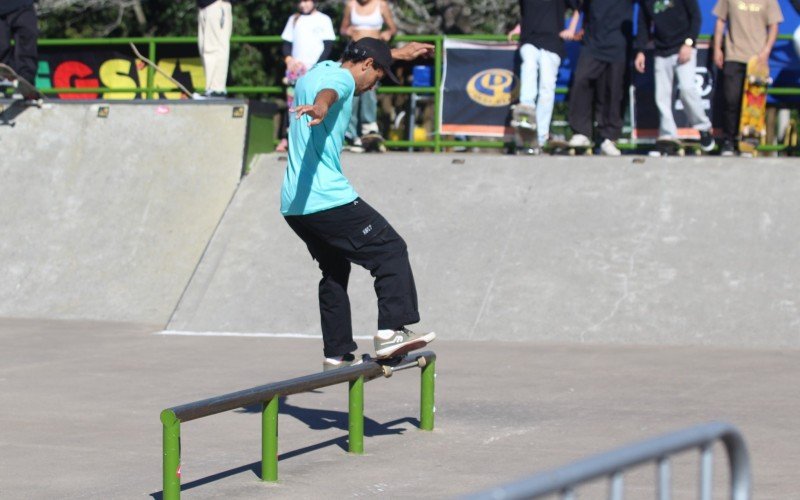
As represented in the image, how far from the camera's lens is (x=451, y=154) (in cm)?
1382

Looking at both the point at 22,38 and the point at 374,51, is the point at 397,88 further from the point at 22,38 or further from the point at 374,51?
the point at 374,51

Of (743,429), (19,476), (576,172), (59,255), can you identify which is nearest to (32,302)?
(59,255)

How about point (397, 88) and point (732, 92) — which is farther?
point (397, 88)

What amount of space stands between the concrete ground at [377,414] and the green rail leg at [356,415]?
0.09 metres

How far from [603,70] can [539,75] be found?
675mm

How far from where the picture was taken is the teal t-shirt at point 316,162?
6.58 metres

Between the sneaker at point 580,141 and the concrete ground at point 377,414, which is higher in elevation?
the sneaker at point 580,141

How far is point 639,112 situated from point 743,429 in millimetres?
7579

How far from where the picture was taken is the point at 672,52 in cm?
1324

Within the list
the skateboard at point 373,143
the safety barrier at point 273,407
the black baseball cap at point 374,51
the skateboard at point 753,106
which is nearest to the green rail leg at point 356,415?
the safety barrier at point 273,407

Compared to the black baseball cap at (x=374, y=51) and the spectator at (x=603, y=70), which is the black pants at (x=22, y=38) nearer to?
the spectator at (x=603, y=70)

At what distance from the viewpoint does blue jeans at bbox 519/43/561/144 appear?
13.4 m

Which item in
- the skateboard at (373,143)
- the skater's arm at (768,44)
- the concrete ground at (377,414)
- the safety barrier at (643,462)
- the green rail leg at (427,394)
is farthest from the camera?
the skateboard at (373,143)

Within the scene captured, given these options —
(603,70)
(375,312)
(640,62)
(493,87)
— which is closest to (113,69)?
(493,87)
